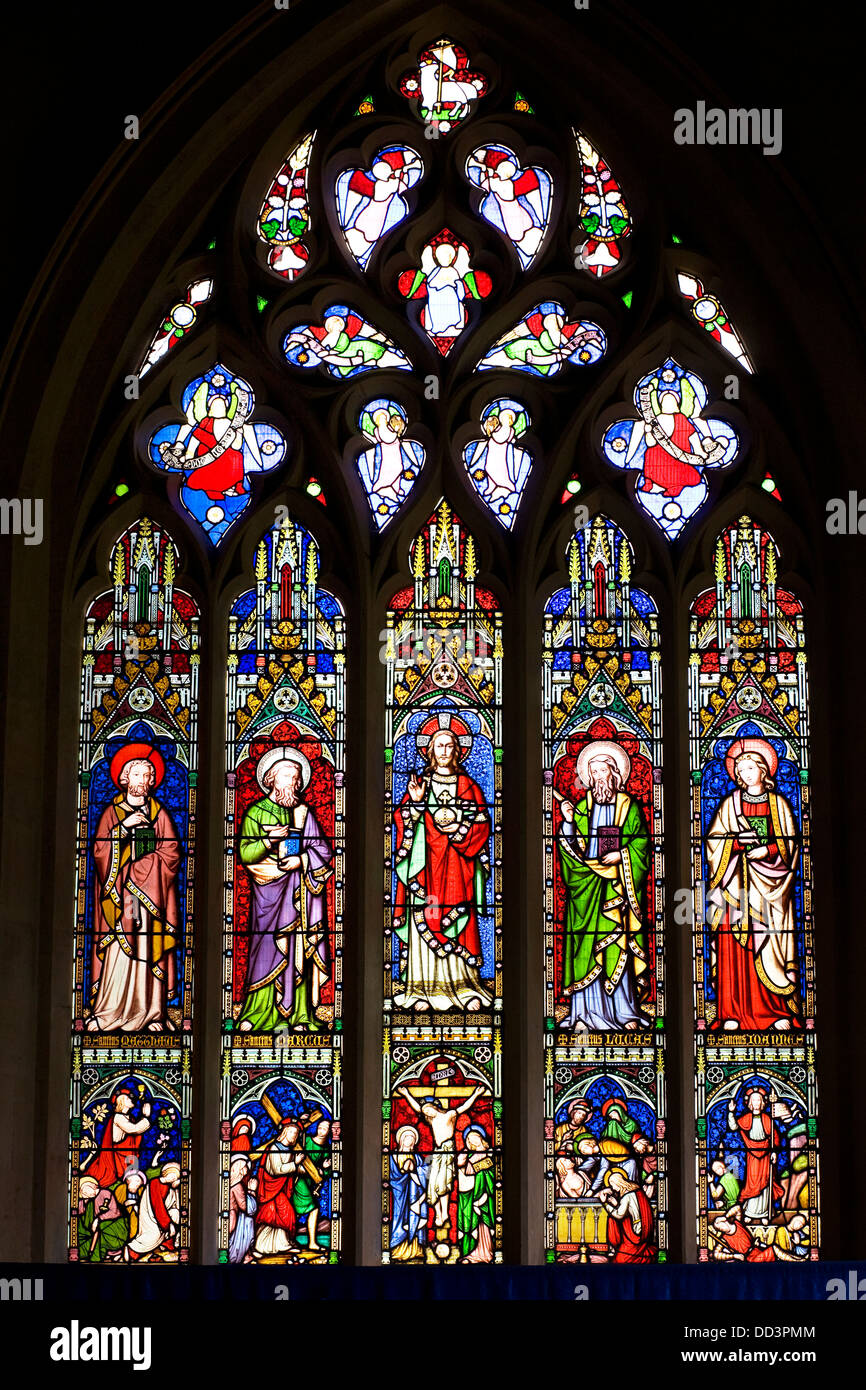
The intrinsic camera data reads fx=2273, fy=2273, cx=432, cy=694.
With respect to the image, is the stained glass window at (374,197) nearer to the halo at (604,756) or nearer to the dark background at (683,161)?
the dark background at (683,161)

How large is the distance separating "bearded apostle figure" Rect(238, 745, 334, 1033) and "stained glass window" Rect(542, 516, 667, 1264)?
3.17ft

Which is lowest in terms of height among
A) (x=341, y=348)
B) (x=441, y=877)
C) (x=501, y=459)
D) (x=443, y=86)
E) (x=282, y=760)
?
(x=441, y=877)

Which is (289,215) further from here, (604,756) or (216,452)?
(604,756)

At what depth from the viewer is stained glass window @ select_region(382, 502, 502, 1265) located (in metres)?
9.17

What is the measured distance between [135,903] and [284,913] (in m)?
0.62

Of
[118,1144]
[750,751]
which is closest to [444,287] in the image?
[750,751]

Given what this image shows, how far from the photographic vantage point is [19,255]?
9.52 m

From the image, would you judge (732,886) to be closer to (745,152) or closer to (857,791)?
(857,791)

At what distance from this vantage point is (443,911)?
9.47 meters

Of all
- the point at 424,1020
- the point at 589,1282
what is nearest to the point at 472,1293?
the point at 589,1282

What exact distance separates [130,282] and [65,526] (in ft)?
3.67

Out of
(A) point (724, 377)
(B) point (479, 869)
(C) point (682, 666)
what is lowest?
(B) point (479, 869)

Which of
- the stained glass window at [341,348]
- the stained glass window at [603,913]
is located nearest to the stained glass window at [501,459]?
the stained glass window at [603,913]

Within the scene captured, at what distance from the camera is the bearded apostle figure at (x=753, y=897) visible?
937 centimetres
